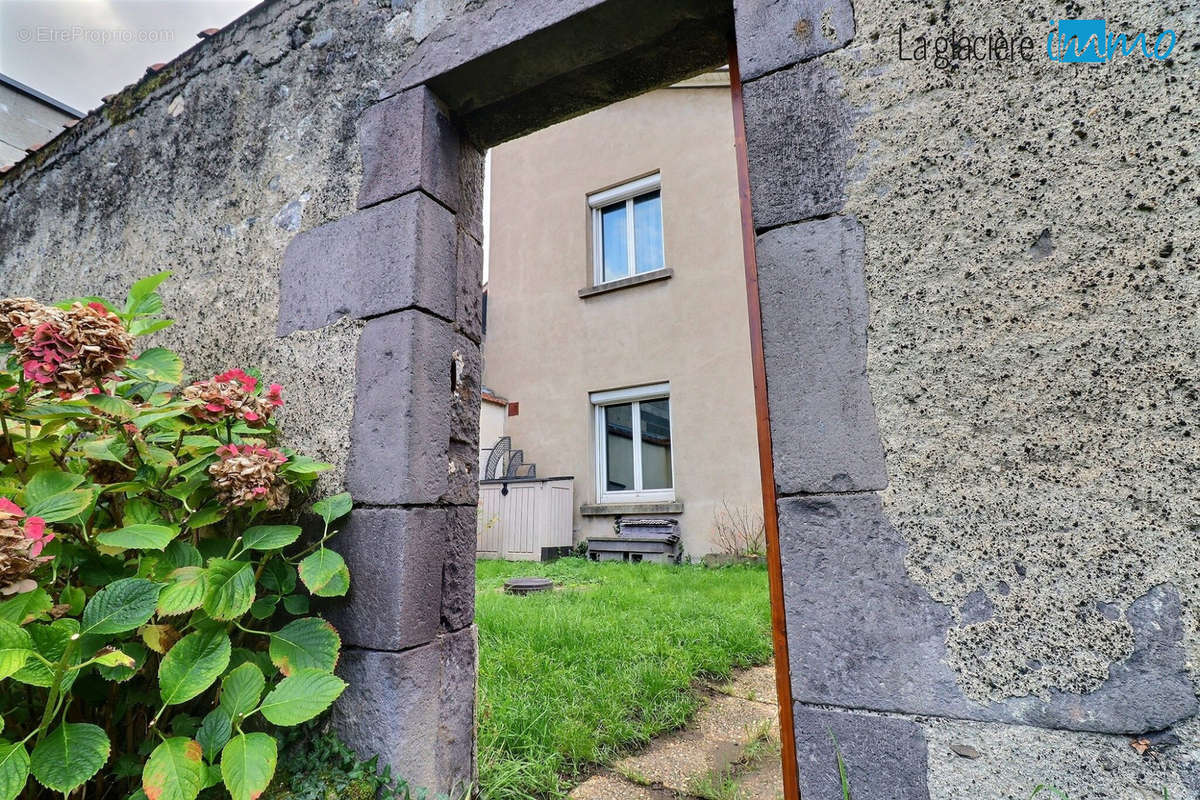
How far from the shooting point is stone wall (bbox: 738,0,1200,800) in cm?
97

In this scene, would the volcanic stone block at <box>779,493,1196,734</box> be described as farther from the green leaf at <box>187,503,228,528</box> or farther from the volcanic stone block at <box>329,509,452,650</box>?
the green leaf at <box>187,503,228,528</box>

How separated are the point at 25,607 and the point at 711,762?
177cm

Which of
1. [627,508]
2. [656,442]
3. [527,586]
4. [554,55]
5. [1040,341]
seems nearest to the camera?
[1040,341]

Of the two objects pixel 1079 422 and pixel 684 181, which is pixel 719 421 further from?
pixel 1079 422

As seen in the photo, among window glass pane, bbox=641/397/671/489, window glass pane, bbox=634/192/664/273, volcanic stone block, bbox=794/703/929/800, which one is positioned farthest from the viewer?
window glass pane, bbox=634/192/664/273

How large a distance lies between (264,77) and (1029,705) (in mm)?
2717

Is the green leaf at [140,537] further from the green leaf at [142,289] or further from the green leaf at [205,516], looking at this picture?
the green leaf at [142,289]

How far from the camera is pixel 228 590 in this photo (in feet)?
4.20

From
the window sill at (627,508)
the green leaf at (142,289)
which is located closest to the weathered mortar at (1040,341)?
the green leaf at (142,289)

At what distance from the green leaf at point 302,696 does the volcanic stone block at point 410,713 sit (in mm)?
261

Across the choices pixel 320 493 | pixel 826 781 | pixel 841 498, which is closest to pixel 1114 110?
pixel 841 498

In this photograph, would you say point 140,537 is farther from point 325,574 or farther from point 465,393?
point 465,393

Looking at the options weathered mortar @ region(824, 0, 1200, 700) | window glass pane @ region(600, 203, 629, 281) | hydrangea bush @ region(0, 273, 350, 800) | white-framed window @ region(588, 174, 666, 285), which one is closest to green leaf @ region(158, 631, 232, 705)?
hydrangea bush @ region(0, 273, 350, 800)

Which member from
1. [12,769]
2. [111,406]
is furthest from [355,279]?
[12,769]
